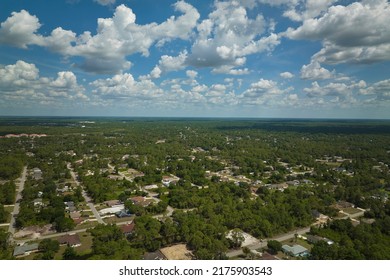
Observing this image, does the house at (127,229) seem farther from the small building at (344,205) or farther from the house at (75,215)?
the small building at (344,205)

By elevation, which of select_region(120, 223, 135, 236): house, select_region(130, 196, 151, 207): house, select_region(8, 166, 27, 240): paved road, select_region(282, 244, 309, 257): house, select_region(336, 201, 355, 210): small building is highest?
select_region(282, 244, 309, 257): house

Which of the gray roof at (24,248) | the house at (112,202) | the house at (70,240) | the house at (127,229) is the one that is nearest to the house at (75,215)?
the house at (112,202)

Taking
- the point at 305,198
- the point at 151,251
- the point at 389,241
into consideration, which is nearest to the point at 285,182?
the point at 305,198

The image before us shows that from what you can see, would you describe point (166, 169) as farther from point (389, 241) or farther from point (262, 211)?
point (389, 241)

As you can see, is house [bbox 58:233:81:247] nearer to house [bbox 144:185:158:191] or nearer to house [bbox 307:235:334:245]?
house [bbox 144:185:158:191]

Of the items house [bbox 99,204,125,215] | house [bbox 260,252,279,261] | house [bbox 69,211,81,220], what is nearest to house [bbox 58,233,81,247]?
house [bbox 69,211,81,220]

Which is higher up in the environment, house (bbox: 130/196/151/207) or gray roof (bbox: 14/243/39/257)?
gray roof (bbox: 14/243/39/257)

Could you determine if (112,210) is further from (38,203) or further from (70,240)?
(38,203)
